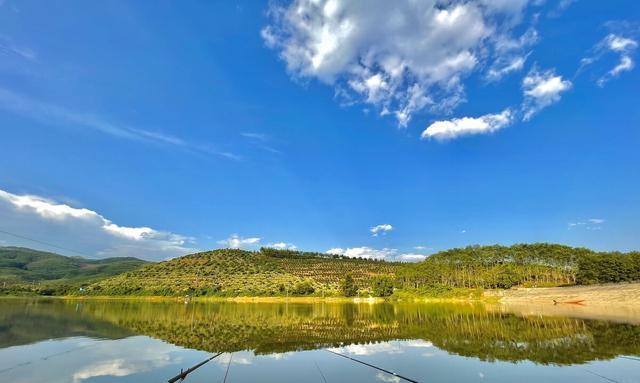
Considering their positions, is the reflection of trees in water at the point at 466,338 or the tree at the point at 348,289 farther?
the tree at the point at 348,289

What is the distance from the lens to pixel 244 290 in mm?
103562

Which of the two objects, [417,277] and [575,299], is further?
[417,277]

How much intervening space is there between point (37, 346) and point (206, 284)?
90.8 meters

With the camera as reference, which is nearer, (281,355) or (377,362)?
(377,362)

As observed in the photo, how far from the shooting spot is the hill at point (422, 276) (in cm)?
9125

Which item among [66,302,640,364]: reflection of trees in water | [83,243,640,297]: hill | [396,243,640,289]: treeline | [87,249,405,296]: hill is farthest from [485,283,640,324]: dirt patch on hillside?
[87,249,405,296]: hill

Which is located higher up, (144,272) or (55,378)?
(144,272)

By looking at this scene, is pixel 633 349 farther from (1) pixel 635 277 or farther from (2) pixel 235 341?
(1) pixel 635 277

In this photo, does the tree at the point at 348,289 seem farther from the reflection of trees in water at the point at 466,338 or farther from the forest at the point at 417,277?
the reflection of trees in water at the point at 466,338

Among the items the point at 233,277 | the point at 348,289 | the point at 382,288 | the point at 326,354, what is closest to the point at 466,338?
the point at 326,354

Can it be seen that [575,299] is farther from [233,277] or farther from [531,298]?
[233,277]

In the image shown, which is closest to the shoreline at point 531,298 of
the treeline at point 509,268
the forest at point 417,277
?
the forest at point 417,277

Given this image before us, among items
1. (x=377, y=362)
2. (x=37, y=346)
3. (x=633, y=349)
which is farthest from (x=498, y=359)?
(x=37, y=346)

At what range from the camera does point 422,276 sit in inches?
4350
